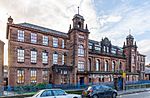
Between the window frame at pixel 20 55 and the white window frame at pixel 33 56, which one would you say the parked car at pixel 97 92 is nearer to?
the window frame at pixel 20 55

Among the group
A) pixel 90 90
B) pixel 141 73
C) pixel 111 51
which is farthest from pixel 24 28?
pixel 141 73

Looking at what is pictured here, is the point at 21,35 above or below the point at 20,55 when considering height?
above

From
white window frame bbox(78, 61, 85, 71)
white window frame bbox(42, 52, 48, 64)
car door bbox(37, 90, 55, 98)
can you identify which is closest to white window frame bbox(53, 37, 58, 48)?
white window frame bbox(42, 52, 48, 64)

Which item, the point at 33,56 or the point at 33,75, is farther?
the point at 33,56

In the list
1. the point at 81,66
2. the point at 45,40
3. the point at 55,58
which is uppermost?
the point at 45,40

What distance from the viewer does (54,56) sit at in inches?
1764

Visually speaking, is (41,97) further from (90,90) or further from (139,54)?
(139,54)

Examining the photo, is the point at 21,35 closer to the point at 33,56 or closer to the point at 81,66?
the point at 33,56

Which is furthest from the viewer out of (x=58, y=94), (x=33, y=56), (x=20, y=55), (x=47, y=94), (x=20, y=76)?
(x=33, y=56)

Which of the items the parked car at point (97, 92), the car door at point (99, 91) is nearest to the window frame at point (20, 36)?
the parked car at point (97, 92)

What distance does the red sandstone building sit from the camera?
126 ft

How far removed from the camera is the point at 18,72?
3800cm

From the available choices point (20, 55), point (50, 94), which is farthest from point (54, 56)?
point (50, 94)

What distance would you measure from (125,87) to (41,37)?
19.0 meters
